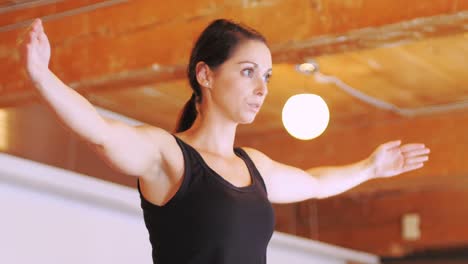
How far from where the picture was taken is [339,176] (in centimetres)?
217

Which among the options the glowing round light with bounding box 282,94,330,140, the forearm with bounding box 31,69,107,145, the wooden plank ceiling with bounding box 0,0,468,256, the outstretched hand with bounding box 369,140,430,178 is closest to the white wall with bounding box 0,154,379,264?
the wooden plank ceiling with bounding box 0,0,468,256

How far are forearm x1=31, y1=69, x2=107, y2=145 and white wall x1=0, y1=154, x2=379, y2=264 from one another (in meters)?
1.30

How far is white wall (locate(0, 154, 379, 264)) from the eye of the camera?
2.89 m

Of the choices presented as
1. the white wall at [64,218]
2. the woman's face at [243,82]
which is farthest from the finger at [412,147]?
the white wall at [64,218]

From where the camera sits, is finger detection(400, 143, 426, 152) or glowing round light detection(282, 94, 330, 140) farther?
glowing round light detection(282, 94, 330, 140)

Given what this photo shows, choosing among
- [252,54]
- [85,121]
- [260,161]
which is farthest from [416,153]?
[85,121]

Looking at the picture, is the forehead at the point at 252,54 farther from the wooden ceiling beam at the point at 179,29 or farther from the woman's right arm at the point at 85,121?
the wooden ceiling beam at the point at 179,29

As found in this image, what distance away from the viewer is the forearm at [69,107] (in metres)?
1.42

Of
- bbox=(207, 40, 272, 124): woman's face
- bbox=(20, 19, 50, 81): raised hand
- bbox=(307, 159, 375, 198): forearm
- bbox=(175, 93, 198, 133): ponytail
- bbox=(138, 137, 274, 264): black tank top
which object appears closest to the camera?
bbox=(20, 19, 50, 81): raised hand

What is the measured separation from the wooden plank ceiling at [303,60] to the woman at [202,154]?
96cm

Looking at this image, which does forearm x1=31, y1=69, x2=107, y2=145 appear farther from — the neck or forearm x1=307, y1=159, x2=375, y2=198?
forearm x1=307, y1=159, x2=375, y2=198

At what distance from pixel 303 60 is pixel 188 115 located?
122cm

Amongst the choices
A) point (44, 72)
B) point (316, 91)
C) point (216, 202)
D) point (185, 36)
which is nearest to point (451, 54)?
point (316, 91)

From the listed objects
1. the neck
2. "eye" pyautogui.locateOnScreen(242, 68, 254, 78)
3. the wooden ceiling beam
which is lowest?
the neck
